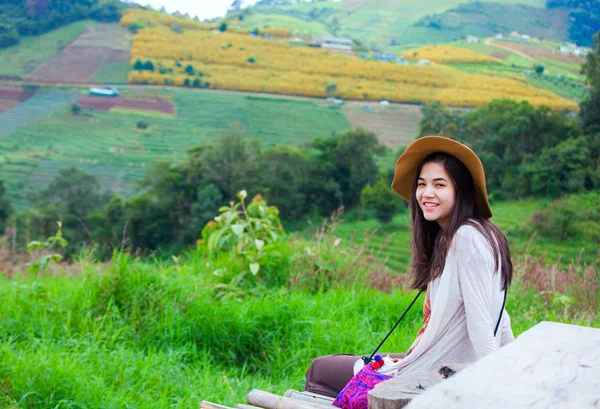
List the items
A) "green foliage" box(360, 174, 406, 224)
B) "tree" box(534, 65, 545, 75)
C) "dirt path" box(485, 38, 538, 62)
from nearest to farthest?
"green foliage" box(360, 174, 406, 224) < "tree" box(534, 65, 545, 75) < "dirt path" box(485, 38, 538, 62)

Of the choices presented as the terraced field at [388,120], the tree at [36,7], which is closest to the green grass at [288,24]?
the terraced field at [388,120]

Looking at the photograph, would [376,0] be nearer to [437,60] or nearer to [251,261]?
[437,60]

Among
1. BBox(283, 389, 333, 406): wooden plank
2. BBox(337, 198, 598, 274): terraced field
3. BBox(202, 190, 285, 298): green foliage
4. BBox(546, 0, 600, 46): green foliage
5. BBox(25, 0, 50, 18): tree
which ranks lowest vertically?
BBox(337, 198, 598, 274): terraced field

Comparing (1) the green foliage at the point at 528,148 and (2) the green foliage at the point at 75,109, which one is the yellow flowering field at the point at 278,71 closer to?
(2) the green foliage at the point at 75,109

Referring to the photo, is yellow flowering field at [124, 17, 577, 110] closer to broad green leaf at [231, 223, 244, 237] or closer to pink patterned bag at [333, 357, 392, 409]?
broad green leaf at [231, 223, 244, 237]

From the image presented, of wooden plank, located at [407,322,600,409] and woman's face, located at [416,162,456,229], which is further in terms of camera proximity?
woman's face, located at [416,162,456,229]

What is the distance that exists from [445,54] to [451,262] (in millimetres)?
10213

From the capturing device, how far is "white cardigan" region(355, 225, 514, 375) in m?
2.38

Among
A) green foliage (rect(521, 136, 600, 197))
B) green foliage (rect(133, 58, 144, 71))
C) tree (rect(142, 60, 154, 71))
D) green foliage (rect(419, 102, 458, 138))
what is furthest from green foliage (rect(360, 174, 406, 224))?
green foliage (rect(133, 58, 144, 71))

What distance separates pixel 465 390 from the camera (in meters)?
1.49

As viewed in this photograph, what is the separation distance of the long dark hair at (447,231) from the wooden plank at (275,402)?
26.8 inches

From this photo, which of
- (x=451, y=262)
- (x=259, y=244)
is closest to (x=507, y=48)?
(x=259, y=244)

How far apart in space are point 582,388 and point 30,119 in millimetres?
11287

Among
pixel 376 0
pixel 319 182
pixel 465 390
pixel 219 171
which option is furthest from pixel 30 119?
pixel 465 390
